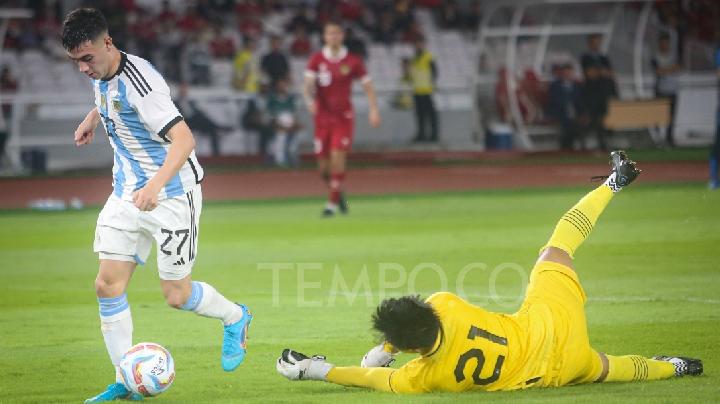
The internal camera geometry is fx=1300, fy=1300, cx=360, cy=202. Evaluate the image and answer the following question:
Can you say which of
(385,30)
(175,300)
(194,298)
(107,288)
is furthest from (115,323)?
(385,30)

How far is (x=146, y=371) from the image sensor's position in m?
7.27

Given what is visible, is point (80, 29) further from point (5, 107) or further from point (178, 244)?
point (5, 107)

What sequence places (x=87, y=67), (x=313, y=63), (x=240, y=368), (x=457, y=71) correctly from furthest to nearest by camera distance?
1. (x=457, y=71)
2. (x=313, y=63)
3. (x=240, y=368)
4. (x=87, y=67)

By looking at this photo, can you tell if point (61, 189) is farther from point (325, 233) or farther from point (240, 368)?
point (240, 368)

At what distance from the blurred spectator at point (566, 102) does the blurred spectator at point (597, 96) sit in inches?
12.6

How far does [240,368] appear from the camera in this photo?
27.7 ft

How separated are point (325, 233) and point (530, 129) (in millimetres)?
13962

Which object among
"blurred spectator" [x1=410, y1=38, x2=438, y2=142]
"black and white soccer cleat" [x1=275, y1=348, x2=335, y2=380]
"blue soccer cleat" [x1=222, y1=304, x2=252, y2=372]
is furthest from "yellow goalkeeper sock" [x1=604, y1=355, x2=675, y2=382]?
"blurred spectator" [x1=410, y1=38, x2=438, y2=142]

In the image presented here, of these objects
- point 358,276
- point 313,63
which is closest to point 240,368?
point 358,276

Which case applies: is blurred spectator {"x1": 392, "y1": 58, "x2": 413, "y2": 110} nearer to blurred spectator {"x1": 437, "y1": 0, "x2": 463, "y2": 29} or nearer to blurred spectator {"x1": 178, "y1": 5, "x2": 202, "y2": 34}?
blurred spectator {"x1": 437, "y1": 0, "x2": 463, "y2": 29}

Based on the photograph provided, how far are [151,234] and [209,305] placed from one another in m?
0.59

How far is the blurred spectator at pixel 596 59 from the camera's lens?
27609 mm

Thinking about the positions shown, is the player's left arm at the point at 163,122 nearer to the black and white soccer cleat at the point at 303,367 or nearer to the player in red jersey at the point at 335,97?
the black and white soccer cleat at the point at 303,367

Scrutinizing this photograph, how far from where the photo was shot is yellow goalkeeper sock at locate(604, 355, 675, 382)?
748cm
